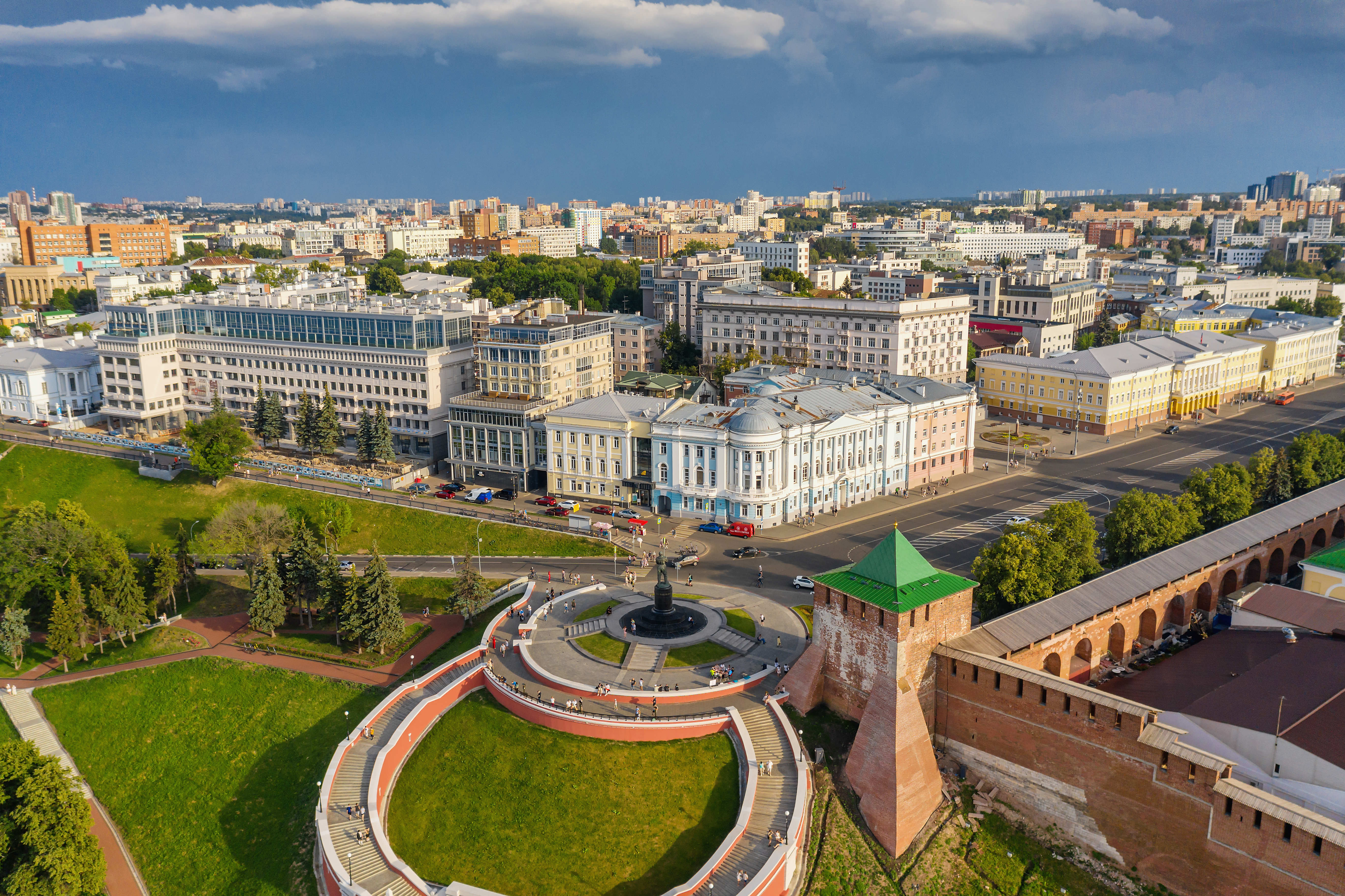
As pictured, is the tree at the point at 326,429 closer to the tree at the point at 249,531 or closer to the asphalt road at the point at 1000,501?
the tree at the point at 249,531

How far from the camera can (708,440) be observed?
7950 centimetres

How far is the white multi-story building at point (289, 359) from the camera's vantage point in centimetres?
10031

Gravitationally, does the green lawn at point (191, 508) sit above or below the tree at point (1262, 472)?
below

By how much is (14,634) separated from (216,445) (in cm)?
2754

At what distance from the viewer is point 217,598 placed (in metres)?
73.0

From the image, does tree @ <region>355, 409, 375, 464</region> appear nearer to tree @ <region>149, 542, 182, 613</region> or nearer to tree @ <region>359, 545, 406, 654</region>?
tree @ <region>149, 542, 182, 613</region>

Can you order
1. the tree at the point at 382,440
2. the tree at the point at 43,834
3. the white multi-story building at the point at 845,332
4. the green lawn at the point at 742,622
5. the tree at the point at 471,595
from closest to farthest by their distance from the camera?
the tree at the point at 43,834 < the green lawn at the point at 742,622 < the tree at the point at 471,595 < the tree at the point at 382,440 < the white multi-story building at the point at 845,332

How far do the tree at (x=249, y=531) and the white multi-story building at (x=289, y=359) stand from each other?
997 inches

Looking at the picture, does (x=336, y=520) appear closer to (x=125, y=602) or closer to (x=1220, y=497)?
(x=125, y=602)

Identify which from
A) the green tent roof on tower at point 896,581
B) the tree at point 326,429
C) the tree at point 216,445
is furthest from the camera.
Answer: the tree at point 326,429

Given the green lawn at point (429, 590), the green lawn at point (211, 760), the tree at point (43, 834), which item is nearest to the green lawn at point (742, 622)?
the green lawn at point (429, 590)

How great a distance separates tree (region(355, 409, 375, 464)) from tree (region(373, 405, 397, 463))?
0.23m

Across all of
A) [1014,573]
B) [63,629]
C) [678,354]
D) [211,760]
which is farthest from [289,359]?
[1014,573]

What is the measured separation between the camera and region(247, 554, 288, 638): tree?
211ft
